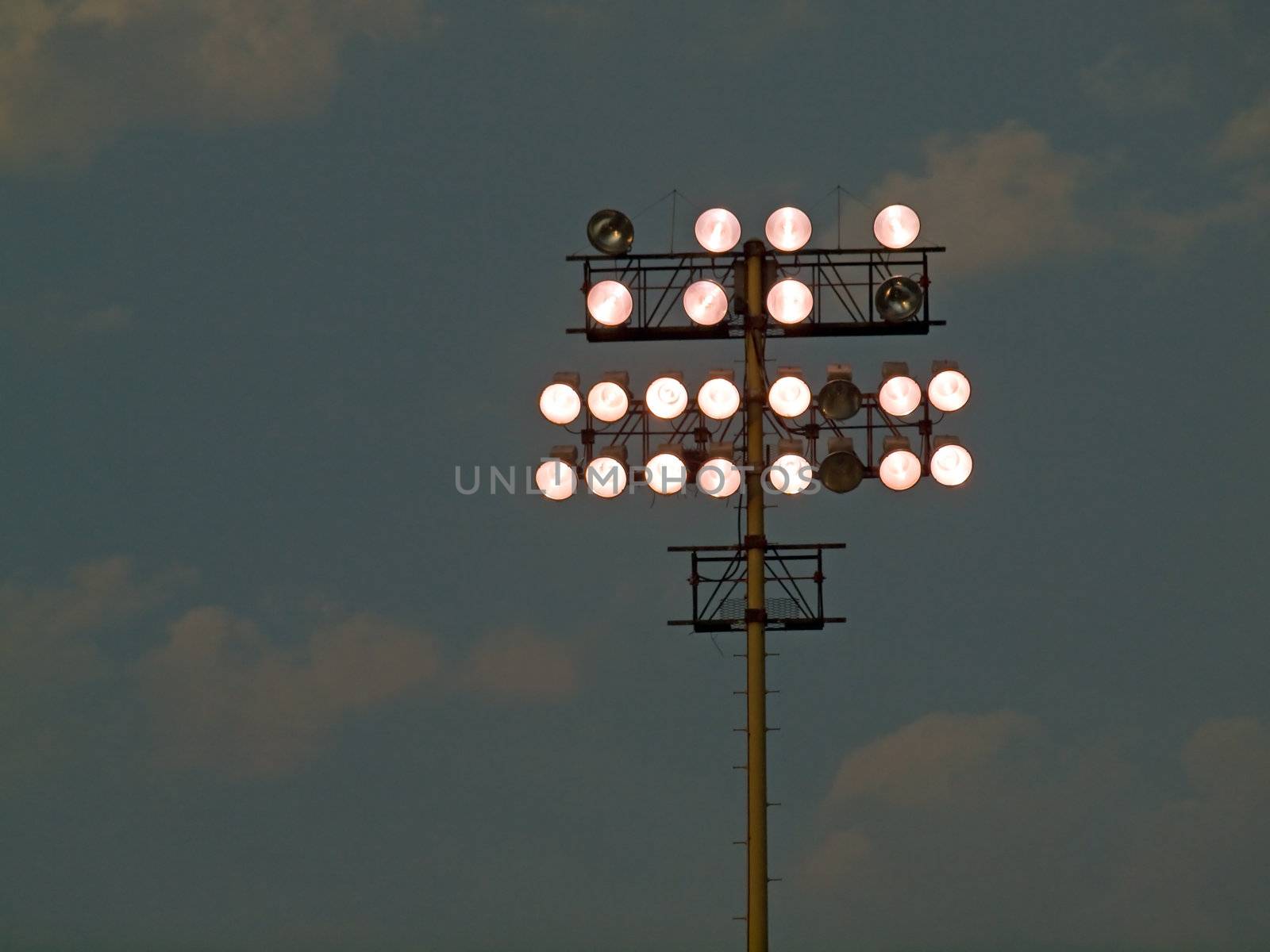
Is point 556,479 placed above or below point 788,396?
below

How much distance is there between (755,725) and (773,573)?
4.38 feet

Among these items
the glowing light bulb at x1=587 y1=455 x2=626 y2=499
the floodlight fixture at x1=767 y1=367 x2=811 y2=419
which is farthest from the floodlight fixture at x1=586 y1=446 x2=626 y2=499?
the floodlight fixture at x1=767 y1=367 x2=811 y2=419

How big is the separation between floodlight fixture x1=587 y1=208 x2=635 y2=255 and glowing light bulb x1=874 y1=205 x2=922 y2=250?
2.11 m

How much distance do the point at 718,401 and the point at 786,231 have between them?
168 cm

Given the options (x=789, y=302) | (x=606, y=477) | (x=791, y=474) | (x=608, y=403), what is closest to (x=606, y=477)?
(x=606, y=477)

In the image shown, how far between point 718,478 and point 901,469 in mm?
1502

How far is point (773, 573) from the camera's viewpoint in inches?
715

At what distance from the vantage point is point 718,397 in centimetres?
1769

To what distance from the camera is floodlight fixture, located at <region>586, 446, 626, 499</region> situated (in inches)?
697

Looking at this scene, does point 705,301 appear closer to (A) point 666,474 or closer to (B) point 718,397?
(B) point 718,397

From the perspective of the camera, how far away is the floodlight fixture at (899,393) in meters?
18.1

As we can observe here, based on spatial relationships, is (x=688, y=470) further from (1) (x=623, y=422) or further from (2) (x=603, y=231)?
(2) (x=603, y=231)

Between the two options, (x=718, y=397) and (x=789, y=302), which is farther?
(x=789, y=302)

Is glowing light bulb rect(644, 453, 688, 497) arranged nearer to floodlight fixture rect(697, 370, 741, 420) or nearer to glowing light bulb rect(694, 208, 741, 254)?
floodlight fixture rect(697, 370, 741, 420)
